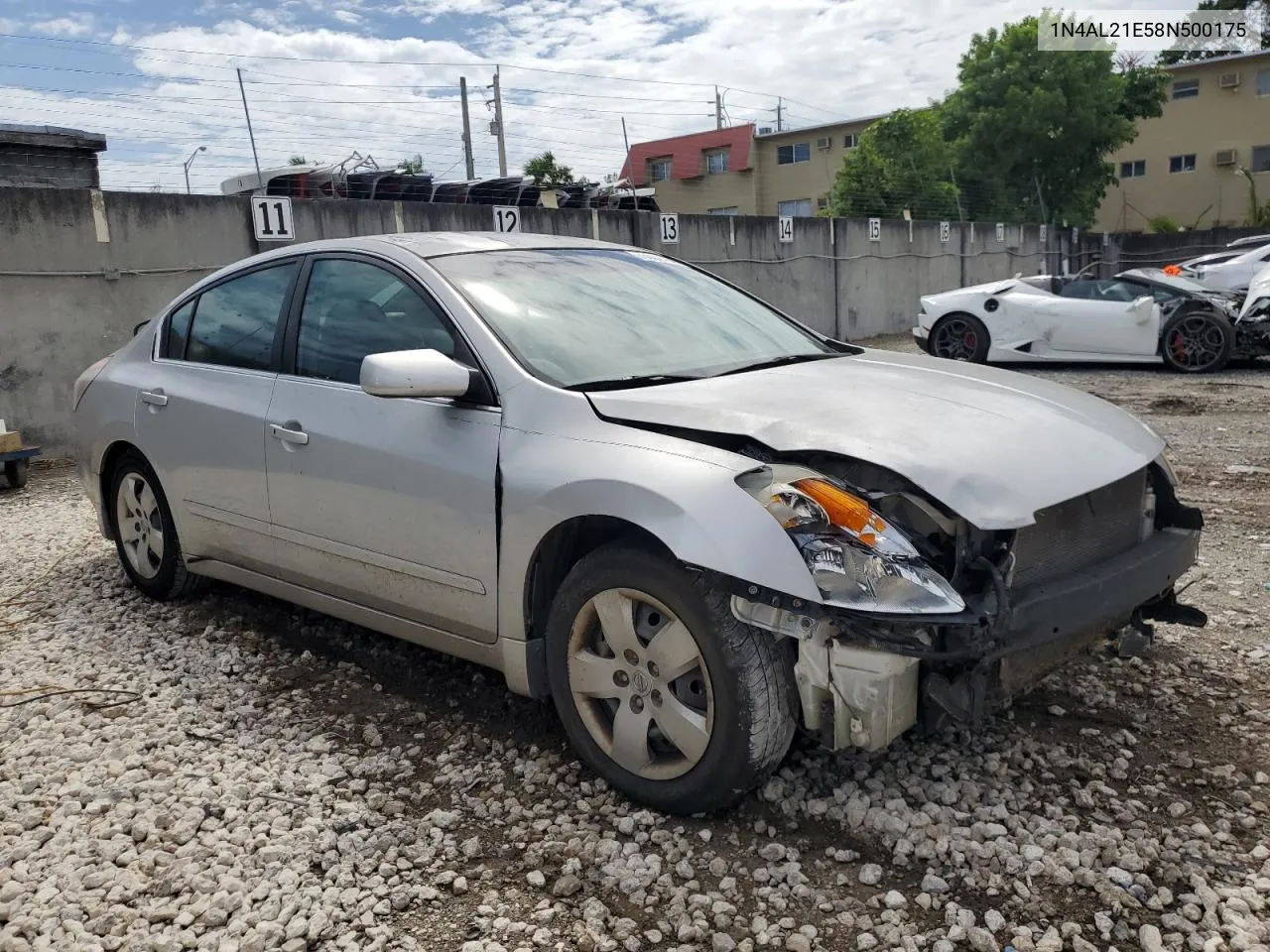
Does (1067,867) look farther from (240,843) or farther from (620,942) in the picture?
(240,843)

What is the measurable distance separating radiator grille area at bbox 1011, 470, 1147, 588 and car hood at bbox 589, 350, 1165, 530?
83mm

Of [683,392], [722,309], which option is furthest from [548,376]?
[722,309]

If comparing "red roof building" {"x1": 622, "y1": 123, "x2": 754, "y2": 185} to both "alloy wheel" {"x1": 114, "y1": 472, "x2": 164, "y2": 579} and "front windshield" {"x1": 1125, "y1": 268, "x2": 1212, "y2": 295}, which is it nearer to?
"front windshield" {"x1": 1125, "y1": 268, "x2": 1212, "y2": 295}

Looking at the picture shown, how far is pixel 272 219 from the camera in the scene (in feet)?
34.3

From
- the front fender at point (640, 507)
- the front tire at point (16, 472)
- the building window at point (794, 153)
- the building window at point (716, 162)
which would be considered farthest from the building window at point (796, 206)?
the front fender at point (640, 507)

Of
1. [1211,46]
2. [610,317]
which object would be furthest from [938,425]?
[1211,46]

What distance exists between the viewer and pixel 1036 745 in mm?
3027

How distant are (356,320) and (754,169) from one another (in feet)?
154

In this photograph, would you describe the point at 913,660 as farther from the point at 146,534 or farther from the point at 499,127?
the point at 499,127

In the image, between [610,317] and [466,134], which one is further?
[466,134]

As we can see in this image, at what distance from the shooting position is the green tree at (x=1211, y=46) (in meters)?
43.3

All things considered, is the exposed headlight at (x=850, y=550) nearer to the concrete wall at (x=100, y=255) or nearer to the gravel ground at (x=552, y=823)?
the gravel ground at (x=552, y=823)

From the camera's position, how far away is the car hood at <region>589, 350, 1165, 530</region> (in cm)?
251

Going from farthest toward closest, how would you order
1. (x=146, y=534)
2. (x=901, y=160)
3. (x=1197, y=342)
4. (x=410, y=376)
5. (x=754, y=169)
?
1. (x=754, y=169)
2. (x=901, y=160)
3. (x=1197, y=342)
4. (x=146, y=534)
5. (x=410, y=376)
